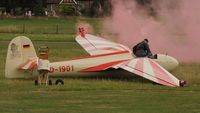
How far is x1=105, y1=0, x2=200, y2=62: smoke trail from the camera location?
41969mm

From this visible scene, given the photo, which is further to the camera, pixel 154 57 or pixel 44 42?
pixel 44 42

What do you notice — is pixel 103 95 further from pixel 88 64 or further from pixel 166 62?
pixel 166 62

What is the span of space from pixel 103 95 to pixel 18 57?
6.42m

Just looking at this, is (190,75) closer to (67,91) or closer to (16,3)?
(67,91)

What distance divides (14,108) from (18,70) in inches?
347

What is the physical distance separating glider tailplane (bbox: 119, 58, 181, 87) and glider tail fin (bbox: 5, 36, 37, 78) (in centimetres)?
435

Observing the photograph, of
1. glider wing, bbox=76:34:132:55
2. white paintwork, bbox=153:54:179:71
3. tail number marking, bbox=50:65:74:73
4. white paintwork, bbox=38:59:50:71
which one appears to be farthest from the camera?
glider wing, bbox=76:34:132:55

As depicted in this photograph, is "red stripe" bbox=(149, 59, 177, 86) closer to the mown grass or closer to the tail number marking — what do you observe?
the tail number marking

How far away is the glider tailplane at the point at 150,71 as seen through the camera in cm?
2934

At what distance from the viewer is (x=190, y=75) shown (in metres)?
34.1

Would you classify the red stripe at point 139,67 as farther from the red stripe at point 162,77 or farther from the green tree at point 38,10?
the green tree at point 38,10

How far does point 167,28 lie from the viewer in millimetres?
53219

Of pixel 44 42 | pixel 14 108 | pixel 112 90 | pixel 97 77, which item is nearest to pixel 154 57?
pixel 97 77

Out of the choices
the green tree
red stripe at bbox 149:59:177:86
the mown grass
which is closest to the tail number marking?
red stripe at bbox 149:59:177:86
